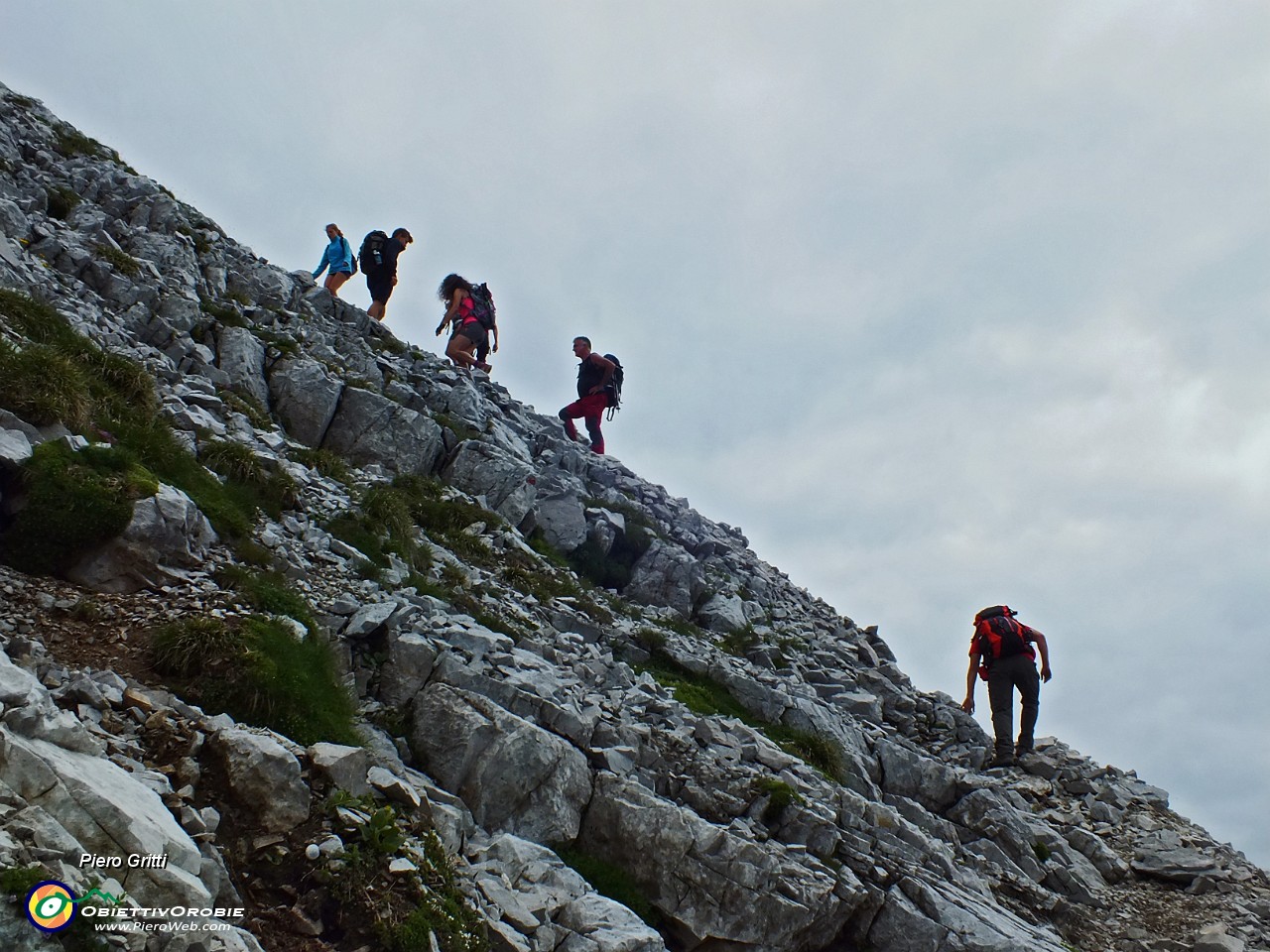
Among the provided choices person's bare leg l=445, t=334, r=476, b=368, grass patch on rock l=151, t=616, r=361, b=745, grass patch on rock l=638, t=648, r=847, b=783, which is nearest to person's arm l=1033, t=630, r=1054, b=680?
grass patch on rock l=638, t=648, r=847, b=783

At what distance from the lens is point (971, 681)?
22719mm

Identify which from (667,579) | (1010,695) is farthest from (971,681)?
(667,579)

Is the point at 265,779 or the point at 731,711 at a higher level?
the point at 731,711

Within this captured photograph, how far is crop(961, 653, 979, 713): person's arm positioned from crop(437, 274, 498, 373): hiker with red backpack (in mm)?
21217

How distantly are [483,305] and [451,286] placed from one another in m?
1.51

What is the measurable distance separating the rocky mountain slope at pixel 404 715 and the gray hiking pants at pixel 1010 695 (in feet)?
2.56

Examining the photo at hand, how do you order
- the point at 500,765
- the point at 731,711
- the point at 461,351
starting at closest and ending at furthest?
the point at 500,765, the point at 731,711, the point at 461,351

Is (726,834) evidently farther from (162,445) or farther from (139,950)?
(162,445)

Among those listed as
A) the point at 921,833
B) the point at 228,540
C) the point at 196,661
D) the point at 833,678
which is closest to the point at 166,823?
the point at 196,661

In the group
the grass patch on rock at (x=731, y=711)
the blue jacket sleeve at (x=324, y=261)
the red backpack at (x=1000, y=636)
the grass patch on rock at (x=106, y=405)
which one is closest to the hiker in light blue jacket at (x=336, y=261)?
the blue jacket sleeve at (x=324, y=261)

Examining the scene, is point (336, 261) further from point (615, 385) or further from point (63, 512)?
point (63, 512)

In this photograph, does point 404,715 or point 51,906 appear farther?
point 404,715

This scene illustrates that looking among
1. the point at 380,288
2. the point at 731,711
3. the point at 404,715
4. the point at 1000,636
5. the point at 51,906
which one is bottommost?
the point at 51,906

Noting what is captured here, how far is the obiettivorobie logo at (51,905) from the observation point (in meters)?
4.66
